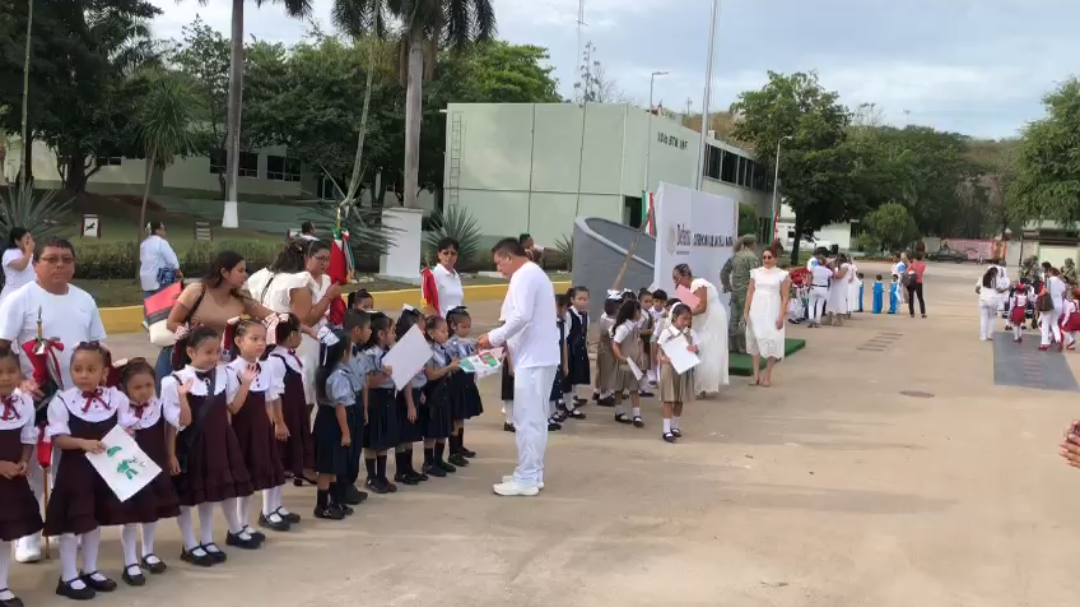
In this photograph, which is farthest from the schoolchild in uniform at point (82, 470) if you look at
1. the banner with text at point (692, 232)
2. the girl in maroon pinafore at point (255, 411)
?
the banner with text at point (692, 232)

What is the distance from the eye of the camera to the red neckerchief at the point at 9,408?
13.1ft

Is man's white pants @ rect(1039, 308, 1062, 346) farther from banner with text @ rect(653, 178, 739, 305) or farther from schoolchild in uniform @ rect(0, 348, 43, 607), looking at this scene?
schoolchild in uniform @ rect(0, 348, 43, 607)

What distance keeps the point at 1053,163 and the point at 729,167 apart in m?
15.4

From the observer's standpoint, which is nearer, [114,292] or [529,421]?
[529,421]

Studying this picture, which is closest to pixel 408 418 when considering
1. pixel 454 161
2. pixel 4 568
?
pixel 4 568

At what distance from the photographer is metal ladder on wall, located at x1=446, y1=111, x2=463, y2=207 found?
3500cm

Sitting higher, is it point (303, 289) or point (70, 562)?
point (303, 289)

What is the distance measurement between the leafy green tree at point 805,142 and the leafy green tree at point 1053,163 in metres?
9.65

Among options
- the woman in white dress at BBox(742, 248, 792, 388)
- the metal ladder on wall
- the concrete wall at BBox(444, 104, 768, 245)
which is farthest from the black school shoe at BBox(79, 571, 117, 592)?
the metal ladder on wall

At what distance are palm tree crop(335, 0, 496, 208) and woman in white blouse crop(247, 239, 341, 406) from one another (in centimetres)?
1755

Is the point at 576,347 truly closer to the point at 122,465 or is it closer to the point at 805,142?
the point at 122,465

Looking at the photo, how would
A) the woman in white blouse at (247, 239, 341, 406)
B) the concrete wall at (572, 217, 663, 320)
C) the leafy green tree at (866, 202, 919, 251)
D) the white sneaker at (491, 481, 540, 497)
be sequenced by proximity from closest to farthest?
the woman in white blouse at (247, 239, 341, 406), the white sneaker at (491, 481, 540, 497), the concrete wall at (572, 217, 663, 320), the leafy green tree at (866, 202, 919, 251)

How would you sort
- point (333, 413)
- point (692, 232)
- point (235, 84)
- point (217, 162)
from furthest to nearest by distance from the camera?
point (217, 162) → point (235, 84) → point (692, 232) → point (333, 413)

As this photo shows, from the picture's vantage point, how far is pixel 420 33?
23.5m
